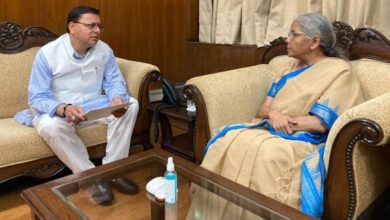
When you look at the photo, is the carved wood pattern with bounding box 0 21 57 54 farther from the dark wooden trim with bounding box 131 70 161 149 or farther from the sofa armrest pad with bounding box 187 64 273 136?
the sofa armrest pad with bounding box 187 64 273 136

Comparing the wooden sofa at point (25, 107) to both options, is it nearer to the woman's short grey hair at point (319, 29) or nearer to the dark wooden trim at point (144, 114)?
the dark wooden trim at point (144, 114)

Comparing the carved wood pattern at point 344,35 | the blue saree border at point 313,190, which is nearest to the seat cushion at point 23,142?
the blue saree border at point 313,190

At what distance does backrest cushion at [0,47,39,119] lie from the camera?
2.20m

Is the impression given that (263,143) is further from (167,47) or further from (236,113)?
(167,47)

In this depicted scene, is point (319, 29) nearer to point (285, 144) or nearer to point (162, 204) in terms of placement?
point (285, 144)

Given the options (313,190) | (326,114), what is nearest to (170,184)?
(313,190)

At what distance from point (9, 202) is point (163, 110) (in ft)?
3.52

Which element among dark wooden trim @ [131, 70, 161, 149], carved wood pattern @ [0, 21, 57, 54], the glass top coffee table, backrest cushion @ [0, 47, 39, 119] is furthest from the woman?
carved wood pattern @ [0, 21, 57, 54]

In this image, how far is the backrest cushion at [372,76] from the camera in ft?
5.98

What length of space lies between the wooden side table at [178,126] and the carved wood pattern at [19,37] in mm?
901

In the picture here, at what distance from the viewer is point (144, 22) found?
11.0 feet

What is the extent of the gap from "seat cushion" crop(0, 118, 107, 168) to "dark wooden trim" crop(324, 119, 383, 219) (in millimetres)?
1379

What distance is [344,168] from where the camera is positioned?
1.32 m

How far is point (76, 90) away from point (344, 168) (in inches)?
62.7
